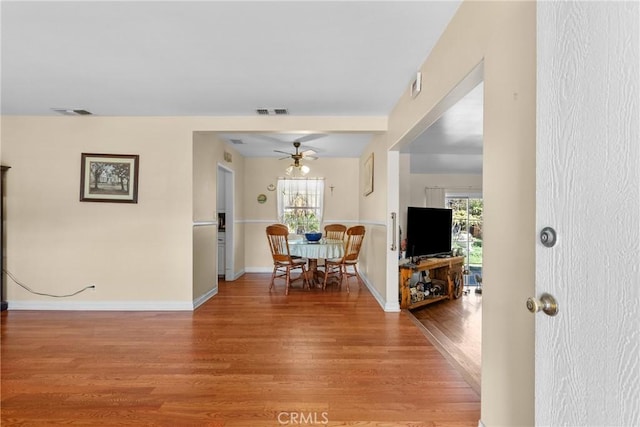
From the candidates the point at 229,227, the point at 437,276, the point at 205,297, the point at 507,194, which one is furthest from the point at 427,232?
the point at 507,194

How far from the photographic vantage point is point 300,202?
21.1ft

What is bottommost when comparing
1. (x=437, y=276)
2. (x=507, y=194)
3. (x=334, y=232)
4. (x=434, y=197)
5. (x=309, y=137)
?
(x=437, y=276)

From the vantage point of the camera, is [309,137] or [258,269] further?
[258,269]

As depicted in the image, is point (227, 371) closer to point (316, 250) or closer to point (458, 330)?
point (458, 330)

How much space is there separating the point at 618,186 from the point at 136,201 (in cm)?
428

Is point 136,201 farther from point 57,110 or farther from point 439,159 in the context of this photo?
point 439,159

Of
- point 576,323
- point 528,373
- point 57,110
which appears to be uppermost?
point 57,110

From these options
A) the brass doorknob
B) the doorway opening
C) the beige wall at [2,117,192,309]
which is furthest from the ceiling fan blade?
the brass doorknob

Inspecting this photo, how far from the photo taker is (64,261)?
12.7ft

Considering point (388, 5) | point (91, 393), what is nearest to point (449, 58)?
point (388, 5)

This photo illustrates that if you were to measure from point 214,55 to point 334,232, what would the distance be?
3935 mm

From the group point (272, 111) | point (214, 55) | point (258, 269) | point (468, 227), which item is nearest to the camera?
point (214, 55)

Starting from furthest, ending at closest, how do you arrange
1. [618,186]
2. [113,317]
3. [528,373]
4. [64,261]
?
1. [64,261]
2. [113,317]
3. [528,373]
4. [618,186]

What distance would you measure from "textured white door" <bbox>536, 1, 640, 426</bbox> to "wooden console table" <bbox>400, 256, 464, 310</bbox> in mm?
3155
